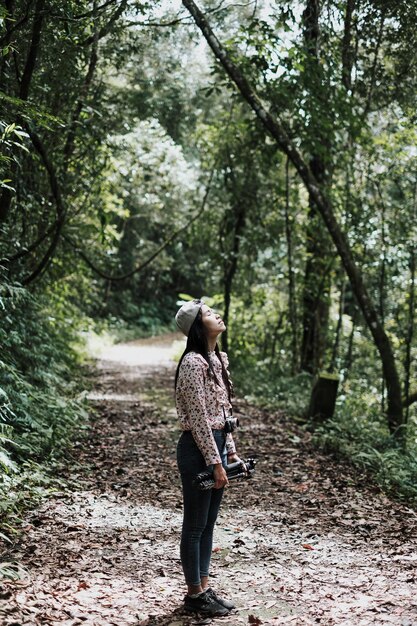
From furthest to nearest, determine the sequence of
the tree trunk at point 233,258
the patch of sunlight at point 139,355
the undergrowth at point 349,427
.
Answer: the patch of sunlight at point 139,355
the tree trunk at point 233,258
the undergrowth at point 349,427

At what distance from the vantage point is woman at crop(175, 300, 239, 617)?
13.9ft

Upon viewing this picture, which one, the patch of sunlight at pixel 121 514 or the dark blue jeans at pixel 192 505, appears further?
the patch of sunlight at pixel 121 514

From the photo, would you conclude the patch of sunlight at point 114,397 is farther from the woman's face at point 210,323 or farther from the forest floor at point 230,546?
the woman's face at point 210,323

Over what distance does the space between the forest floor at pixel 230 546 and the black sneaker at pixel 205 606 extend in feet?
0.32

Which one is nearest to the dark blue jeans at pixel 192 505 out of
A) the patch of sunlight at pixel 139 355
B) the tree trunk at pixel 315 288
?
the tree trunk at pixel 315 288

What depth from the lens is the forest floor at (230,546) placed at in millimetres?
4418

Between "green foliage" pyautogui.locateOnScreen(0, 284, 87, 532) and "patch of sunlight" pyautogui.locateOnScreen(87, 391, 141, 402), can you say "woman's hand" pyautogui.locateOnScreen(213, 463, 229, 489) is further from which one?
"patch of sunlight" pyautogui.locateOnScreen(87, 391, 141, 402)

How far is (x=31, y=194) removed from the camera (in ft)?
34.8

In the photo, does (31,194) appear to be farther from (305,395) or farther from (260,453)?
(305,395)

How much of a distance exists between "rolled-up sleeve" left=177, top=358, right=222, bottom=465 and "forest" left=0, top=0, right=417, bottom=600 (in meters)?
1.91

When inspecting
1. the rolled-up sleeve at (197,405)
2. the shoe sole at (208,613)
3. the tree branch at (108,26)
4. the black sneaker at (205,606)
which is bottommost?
the shoe sole at (208,613)

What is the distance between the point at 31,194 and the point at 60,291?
5276mm

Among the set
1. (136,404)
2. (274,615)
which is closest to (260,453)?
(136,404)

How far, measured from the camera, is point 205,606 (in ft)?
14.4
